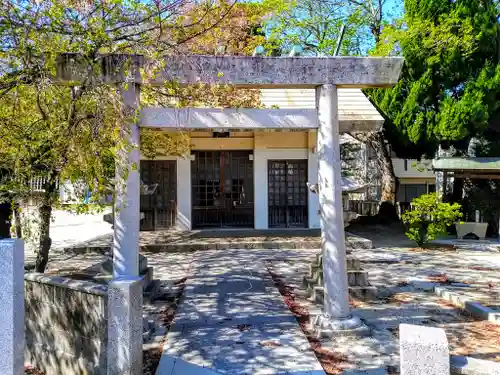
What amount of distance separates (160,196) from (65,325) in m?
10.6

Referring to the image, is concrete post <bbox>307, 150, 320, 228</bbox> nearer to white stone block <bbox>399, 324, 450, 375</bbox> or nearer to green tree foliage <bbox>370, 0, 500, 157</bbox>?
green tree foliage <bbox>370, 0, 500, 157</bbox>

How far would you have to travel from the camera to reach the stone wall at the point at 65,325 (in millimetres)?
3785

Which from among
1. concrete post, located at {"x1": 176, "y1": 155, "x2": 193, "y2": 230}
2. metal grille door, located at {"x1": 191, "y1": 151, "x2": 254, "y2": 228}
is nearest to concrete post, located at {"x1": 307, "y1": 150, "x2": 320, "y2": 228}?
metal grille door, located at {"x1": 191, "y1": 151, "x2": 254, "y2": 228}

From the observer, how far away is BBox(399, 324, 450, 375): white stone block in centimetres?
242

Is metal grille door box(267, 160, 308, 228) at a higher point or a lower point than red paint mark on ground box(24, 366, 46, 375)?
higher

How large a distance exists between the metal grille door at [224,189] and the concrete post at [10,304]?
11.8 meters

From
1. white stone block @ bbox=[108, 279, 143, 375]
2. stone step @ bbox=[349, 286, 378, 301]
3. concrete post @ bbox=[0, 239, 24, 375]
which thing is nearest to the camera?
concrete post @ bbox=[0, 239, 24, 375]

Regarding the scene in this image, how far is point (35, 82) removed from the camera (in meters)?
4.53

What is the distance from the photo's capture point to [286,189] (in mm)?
14891

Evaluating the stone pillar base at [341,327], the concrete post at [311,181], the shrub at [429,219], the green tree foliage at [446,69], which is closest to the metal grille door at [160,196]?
the concrete post at [311,181]

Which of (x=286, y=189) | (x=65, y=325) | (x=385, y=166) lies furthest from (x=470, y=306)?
(x=385, y=166)

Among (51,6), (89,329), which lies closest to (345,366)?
(89,329)

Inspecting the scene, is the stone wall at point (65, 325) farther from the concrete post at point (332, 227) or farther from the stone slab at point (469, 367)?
the stone slab at point (469, 367)

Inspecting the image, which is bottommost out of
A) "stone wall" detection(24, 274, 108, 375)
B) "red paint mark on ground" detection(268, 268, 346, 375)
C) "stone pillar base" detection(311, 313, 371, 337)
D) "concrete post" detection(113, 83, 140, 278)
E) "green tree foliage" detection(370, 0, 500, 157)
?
"red paint mark on ground" detection(268, 268, 346, 375)
